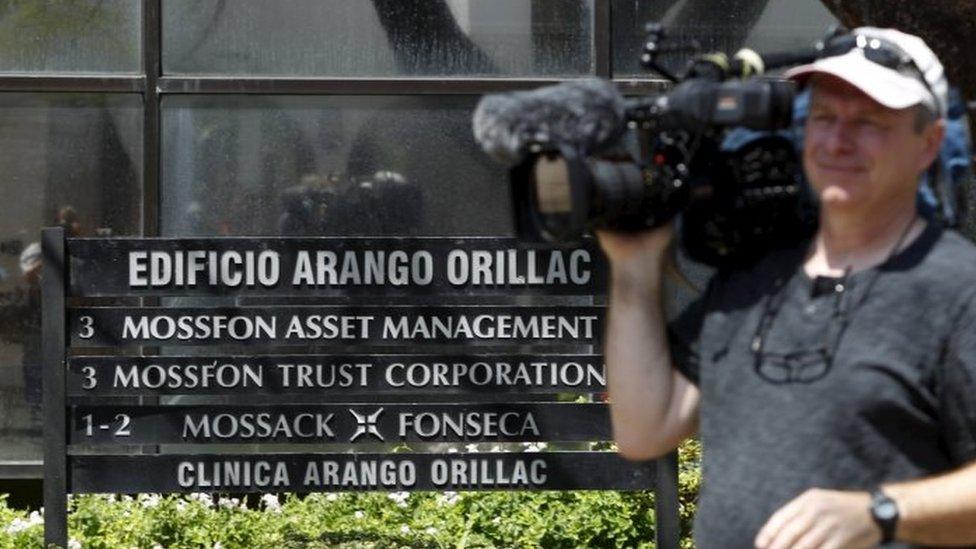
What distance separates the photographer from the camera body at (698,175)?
8.67ft

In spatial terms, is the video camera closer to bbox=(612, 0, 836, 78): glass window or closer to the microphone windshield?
the microphone windshield

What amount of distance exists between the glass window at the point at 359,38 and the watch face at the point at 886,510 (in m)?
5.91

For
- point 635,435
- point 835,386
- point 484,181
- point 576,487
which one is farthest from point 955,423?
point 484,181

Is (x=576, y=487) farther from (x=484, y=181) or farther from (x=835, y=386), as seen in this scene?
(x=835, y=386)

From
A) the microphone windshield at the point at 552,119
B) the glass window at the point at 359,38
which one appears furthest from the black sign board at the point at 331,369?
the microphone windshield at the point at 552,119

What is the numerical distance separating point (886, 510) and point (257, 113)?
19.9ft

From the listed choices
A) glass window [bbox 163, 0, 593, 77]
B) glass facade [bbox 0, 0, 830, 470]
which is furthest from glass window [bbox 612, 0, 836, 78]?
glass window [bbox 163, 0, 593, 77]

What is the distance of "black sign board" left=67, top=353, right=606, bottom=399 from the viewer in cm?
677

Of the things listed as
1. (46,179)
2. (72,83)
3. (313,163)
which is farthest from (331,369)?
(72,83)

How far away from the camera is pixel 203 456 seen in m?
6.78

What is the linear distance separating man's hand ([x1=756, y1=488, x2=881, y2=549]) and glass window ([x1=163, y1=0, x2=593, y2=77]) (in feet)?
19.4

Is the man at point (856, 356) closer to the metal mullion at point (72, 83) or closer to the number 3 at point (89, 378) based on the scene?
the number 3 at point (89, 378)

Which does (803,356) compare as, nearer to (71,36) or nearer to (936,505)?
(936,505)

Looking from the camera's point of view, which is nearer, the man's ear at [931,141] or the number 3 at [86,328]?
the man's ear at [931,141]
